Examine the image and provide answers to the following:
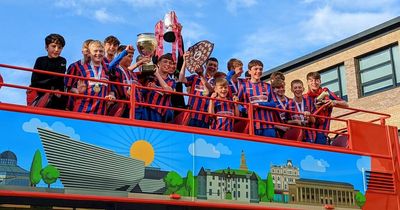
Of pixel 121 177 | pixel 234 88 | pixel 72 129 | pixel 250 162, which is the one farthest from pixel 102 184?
pixel 234 88

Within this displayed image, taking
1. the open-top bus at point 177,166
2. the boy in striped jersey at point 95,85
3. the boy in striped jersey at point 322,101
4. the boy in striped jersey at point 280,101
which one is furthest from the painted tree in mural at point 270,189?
the boy in striped jersey at point 95,85

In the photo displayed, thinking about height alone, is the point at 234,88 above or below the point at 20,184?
above

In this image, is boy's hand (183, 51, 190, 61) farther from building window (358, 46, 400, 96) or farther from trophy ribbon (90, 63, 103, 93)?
building window (358, 46, 400, 96)

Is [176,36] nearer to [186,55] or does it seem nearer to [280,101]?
[186,55]

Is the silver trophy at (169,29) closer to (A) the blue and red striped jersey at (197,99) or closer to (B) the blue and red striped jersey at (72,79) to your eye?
(A) the blue and red striped jersey at (197,99)

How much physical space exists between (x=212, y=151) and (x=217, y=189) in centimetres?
54

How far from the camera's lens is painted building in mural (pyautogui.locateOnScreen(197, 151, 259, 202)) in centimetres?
765

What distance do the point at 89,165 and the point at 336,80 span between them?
21.0 m

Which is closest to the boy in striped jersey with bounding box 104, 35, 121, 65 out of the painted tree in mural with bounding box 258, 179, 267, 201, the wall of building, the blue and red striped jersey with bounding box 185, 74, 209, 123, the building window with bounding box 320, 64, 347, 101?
the blue and red striped jersey with bounding box 185, 74, 209, 123

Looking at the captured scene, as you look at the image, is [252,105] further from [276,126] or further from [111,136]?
[111,136]

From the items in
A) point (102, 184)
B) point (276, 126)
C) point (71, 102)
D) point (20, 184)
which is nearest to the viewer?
point (20, 184)

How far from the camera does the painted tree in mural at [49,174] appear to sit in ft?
21.4

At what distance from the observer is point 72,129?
6.91 metres

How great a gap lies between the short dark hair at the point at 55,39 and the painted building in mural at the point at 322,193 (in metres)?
3.94
